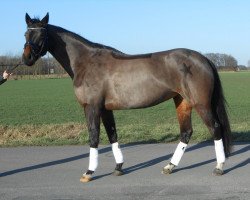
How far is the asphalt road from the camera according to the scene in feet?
16.9

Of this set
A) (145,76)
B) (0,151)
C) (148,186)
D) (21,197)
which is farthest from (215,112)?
(0,151)

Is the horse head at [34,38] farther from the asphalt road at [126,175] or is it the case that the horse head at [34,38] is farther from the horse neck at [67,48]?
the asphalt road at [126,175]

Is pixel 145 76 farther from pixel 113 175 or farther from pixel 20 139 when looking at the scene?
pixel 20 139

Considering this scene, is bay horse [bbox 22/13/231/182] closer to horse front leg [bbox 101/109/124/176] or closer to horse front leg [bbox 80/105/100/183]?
horse front leg [bbox 80/105/100/183]

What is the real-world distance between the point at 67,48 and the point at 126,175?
213 centimetres

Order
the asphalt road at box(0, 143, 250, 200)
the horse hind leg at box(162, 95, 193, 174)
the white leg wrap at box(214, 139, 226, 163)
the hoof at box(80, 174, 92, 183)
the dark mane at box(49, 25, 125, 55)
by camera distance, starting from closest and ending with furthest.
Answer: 1. the asphalt road at box(0, 143, 250, 200)
2. the hoof at box(80, 174, 92, 183)
3. the white leg wrap at box(214, 139, 226, 163)
4. the dark mane at box(49, 25, 125, 55)
5. the horse hind leg at box(162, 95, 193, 174)

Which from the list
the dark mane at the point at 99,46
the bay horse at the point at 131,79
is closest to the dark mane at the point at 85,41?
the dark mane at the point at 99,46

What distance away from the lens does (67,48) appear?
6.23m

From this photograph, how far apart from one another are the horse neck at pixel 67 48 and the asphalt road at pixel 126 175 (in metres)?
1.66

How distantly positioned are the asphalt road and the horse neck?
5.45ft

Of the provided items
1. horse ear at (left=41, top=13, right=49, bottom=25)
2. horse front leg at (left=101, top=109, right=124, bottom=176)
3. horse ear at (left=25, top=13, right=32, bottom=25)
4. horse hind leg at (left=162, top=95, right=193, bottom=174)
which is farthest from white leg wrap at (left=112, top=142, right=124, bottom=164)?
horse ear at (left=25, top=13, right=32, bottom=25)

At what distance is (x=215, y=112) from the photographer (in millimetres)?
6352

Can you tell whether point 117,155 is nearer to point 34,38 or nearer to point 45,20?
point 34,38

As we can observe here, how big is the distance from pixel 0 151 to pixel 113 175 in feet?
10.2
